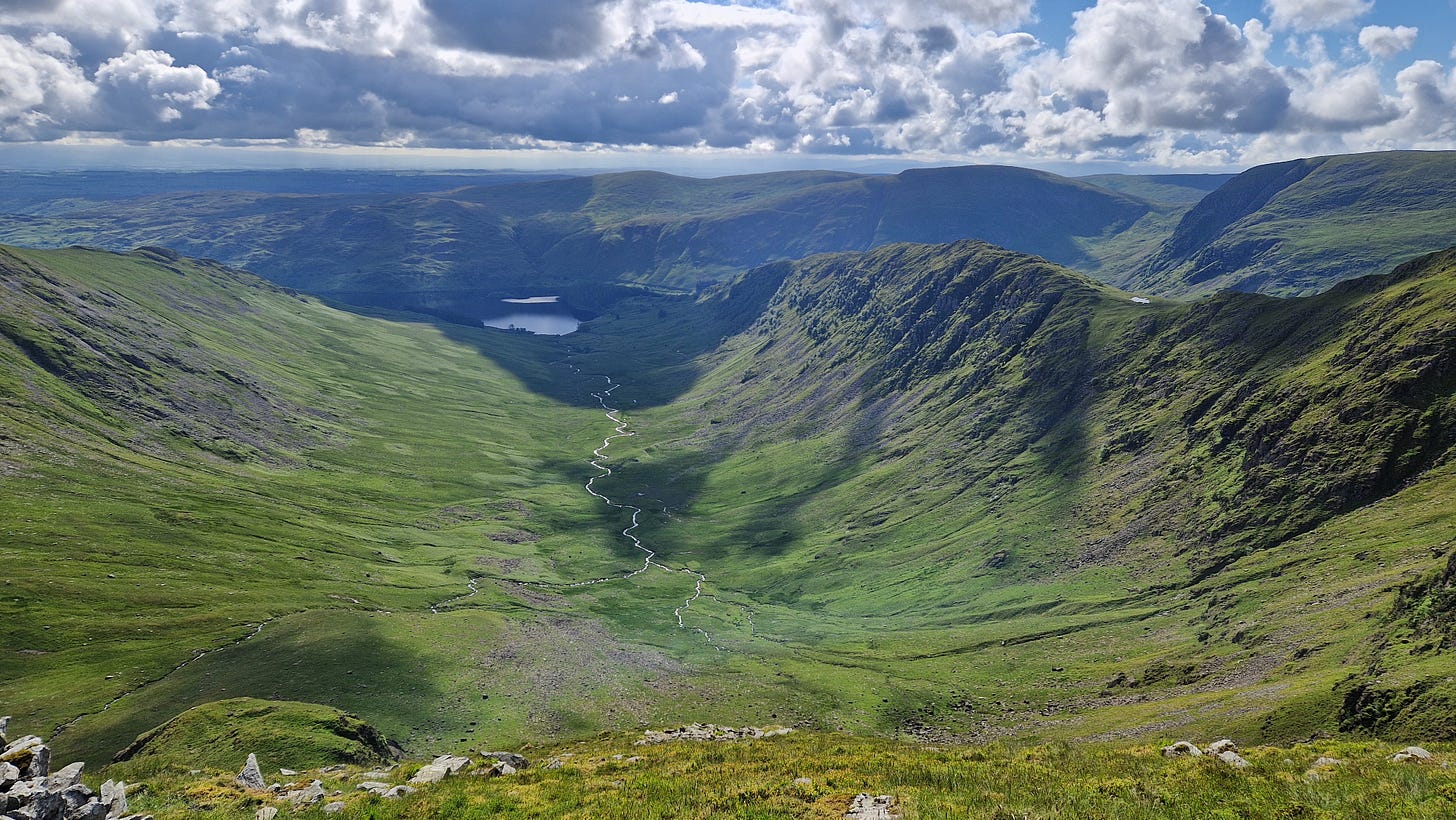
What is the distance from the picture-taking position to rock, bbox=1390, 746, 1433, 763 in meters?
27.2

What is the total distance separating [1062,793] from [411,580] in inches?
6386

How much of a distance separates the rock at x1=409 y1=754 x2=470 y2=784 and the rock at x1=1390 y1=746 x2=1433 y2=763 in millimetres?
38821

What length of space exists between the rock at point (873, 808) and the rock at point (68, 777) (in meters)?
27.1

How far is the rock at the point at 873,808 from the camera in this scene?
25672 mm

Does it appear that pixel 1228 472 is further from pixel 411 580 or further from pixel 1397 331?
pixel 411 580

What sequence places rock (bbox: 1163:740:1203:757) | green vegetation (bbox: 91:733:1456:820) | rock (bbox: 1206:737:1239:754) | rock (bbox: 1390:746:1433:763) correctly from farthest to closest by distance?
rock (bbox: 1206:737:1239:754)
rock (bbox: 1163:740:1203:757)
rock (bbox: 1390:746:1433:763)
green vegetation (bbox: 91:733:1456:820)

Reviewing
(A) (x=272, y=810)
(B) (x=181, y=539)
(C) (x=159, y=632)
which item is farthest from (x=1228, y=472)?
(B) (x=181, y=539)

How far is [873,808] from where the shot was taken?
26531 millimetres

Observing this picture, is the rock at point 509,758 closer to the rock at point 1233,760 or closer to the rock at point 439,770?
the rock at point 439,770

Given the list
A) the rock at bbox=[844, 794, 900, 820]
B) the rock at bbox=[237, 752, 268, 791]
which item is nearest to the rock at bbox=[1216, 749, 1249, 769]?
the rock at bbox=[844, 794, 900, 820]

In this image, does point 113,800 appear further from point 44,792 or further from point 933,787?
point 933,787

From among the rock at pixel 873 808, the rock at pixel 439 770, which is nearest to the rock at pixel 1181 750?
the rock at pixel 873 808

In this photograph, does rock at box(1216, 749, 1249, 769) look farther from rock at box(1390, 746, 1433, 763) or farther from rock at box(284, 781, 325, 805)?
rock at box(284, 781, 325, 805)

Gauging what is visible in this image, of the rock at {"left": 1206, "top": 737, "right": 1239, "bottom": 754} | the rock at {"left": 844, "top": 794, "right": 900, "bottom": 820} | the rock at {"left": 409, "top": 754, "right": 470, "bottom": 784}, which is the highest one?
the rock at {"left": 844, "top": 794, "right": 900, "bottom": 820}
